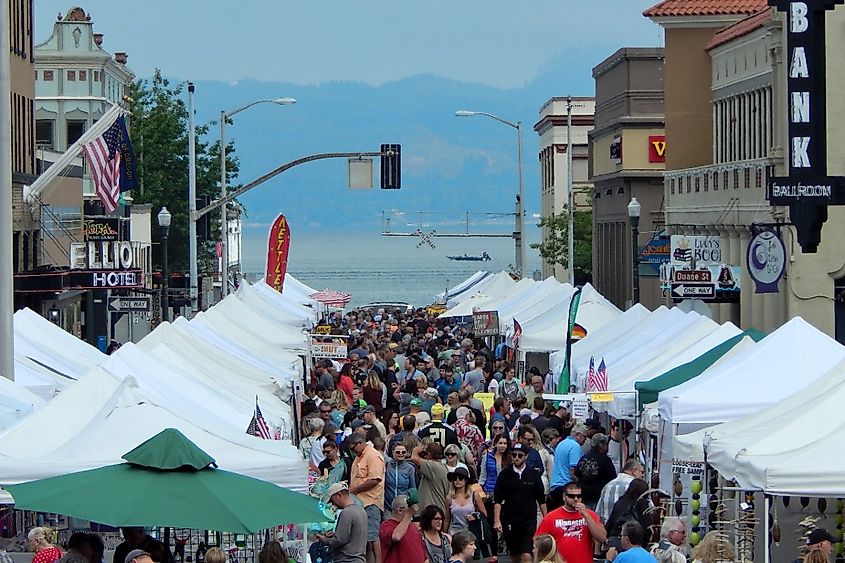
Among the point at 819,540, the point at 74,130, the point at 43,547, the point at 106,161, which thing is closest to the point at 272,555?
the point at 43,547

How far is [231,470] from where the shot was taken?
13242mm

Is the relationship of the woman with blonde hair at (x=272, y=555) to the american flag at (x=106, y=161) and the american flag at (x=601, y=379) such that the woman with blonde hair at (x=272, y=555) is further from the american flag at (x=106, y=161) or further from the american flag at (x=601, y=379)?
the american flag at (x=106, y=161)

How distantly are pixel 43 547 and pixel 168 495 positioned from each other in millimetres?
1619

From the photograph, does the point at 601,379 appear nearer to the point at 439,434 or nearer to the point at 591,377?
the point at 591,377

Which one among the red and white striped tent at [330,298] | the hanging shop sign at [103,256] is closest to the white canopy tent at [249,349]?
the hanging shop sign at [103,256]

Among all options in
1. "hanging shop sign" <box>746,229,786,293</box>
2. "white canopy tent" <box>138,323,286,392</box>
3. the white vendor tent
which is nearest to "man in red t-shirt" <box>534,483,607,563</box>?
the white vendor tent

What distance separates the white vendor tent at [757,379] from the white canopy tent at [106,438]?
5013 millimetres

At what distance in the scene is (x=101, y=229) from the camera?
44.6 metres

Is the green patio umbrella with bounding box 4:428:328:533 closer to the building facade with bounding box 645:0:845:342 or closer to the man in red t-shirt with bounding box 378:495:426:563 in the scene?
the man in red t-shirt with bounding box 378:495:426:563

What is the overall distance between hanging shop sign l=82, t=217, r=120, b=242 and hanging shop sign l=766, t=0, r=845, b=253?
22006 millimetres

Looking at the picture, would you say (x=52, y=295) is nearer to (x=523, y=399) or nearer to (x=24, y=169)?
(x=24, y=169)

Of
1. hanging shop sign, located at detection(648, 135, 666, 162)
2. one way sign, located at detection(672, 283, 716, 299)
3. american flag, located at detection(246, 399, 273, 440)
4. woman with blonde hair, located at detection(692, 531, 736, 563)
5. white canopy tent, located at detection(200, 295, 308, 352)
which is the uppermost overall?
hanging shop sign, located at detection(648, 135, 666, 162)

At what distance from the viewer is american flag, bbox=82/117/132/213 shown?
36.1 metres

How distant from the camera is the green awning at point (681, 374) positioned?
2069 cm
